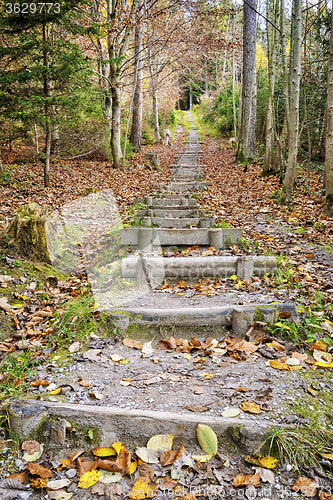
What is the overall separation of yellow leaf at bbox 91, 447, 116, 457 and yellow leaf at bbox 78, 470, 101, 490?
0.11 m

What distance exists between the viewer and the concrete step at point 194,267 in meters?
4.41

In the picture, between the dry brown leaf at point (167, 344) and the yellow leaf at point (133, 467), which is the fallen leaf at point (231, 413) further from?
the dry brown leaf at point (167, 344)

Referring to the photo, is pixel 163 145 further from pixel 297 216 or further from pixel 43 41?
pixel 297 216

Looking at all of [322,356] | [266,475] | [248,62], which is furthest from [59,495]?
[248,62]

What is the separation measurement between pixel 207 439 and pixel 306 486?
0.56m

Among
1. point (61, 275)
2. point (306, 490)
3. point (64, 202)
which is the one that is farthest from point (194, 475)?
point (64, 202)

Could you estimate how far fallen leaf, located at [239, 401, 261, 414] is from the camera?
209 centimetres

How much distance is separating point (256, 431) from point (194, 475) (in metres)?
0.44

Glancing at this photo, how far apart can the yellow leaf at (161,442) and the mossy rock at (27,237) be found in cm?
322

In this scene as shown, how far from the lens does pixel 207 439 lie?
74.6 inches

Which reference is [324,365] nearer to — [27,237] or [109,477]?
[109,477]

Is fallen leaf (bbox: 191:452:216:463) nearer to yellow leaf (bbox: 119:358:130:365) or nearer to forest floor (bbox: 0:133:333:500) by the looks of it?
forest floor (bbox: 0:133:333:500)

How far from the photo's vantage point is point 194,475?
5.77ft

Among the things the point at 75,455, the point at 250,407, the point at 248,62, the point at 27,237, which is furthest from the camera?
the point at 248,62
